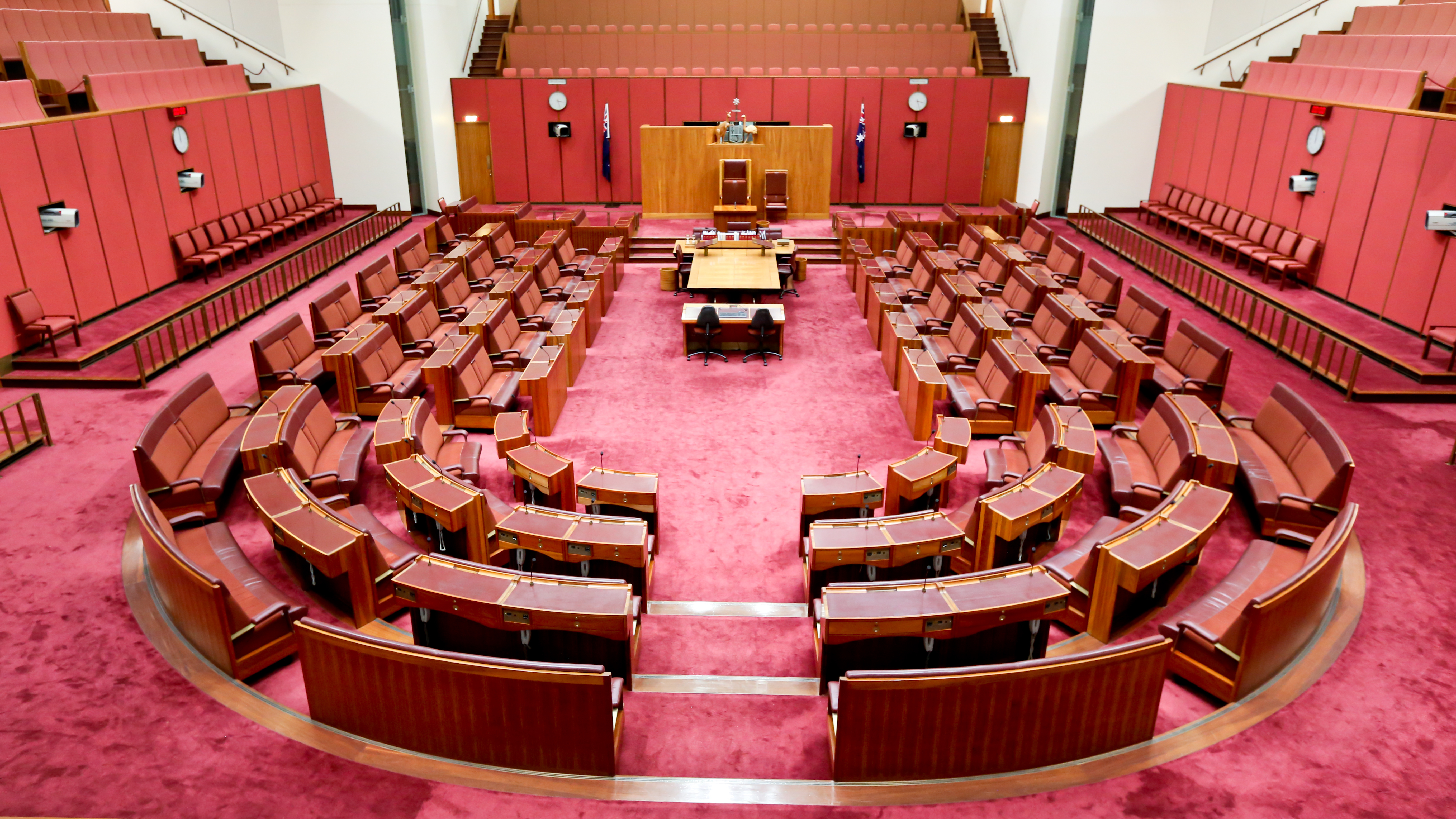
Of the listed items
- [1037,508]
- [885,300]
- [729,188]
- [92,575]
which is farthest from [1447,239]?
[92,575]

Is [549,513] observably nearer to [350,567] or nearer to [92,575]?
[350,567]

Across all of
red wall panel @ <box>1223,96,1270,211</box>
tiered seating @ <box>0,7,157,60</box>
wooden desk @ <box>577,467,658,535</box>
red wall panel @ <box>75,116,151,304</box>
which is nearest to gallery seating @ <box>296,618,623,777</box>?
wooden desk @ <box>577,467,658,535</box>

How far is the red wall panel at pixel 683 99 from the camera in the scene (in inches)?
842

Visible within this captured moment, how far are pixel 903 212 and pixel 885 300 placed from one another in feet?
26.5

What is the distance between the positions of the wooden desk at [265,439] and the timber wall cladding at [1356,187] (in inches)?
532

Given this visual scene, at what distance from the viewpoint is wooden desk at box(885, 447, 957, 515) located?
8.15 metres

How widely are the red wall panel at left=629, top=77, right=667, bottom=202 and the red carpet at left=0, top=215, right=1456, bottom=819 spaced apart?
462 inches

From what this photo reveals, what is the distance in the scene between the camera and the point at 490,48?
2291 cm

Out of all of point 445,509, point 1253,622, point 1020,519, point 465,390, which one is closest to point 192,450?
point 465,390

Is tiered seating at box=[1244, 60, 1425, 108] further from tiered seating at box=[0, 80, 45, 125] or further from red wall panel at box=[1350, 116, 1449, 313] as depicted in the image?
tiered seating at box=[0, 80, 45, 125]

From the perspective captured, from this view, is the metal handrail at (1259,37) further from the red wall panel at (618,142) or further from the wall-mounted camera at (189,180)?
the wall-mounted camera at (189,180)

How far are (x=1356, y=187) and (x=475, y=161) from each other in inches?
691

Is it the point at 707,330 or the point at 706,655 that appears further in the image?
the point at 707,330

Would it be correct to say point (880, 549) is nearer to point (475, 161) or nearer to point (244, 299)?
point (244, 299)
